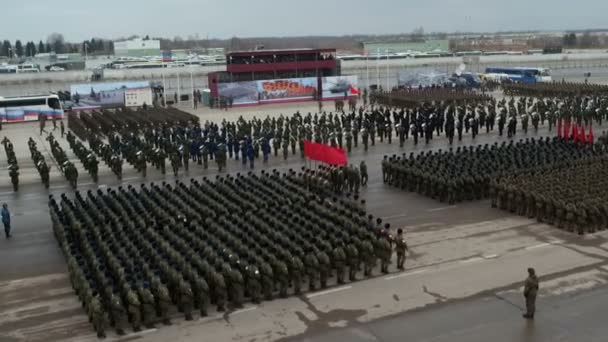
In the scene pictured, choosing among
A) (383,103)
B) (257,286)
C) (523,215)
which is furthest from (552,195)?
(383,103)

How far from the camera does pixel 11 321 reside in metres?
11.0

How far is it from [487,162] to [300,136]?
30.7 feet

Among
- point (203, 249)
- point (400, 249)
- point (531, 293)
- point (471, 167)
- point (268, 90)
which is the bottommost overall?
point (531, 293)

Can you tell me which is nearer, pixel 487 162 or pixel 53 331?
pixel 53 331

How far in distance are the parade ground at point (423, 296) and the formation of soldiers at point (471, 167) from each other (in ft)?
2.99

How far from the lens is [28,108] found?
3831cm

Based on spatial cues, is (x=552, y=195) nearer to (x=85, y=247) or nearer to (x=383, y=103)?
(x=85, y=247)

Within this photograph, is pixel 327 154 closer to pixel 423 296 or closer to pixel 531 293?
pixel 423 296

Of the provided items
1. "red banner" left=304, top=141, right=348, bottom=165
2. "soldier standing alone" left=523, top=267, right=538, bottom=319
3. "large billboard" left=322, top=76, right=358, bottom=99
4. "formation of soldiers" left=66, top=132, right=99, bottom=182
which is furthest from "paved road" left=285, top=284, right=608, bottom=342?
"large billboard" left=322, top=76, right=358, bottom=99

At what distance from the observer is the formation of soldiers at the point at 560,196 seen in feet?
49.0

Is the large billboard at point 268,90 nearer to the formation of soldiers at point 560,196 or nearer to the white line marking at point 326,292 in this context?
the formation of soldiers at point 560,196

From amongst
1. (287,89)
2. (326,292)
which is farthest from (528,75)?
(326,292)

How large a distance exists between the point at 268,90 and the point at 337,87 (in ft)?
16.6

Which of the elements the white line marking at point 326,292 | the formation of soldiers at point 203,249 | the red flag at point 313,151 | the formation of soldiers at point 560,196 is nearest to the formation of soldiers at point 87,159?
the formation of soldiers at point 203,249
